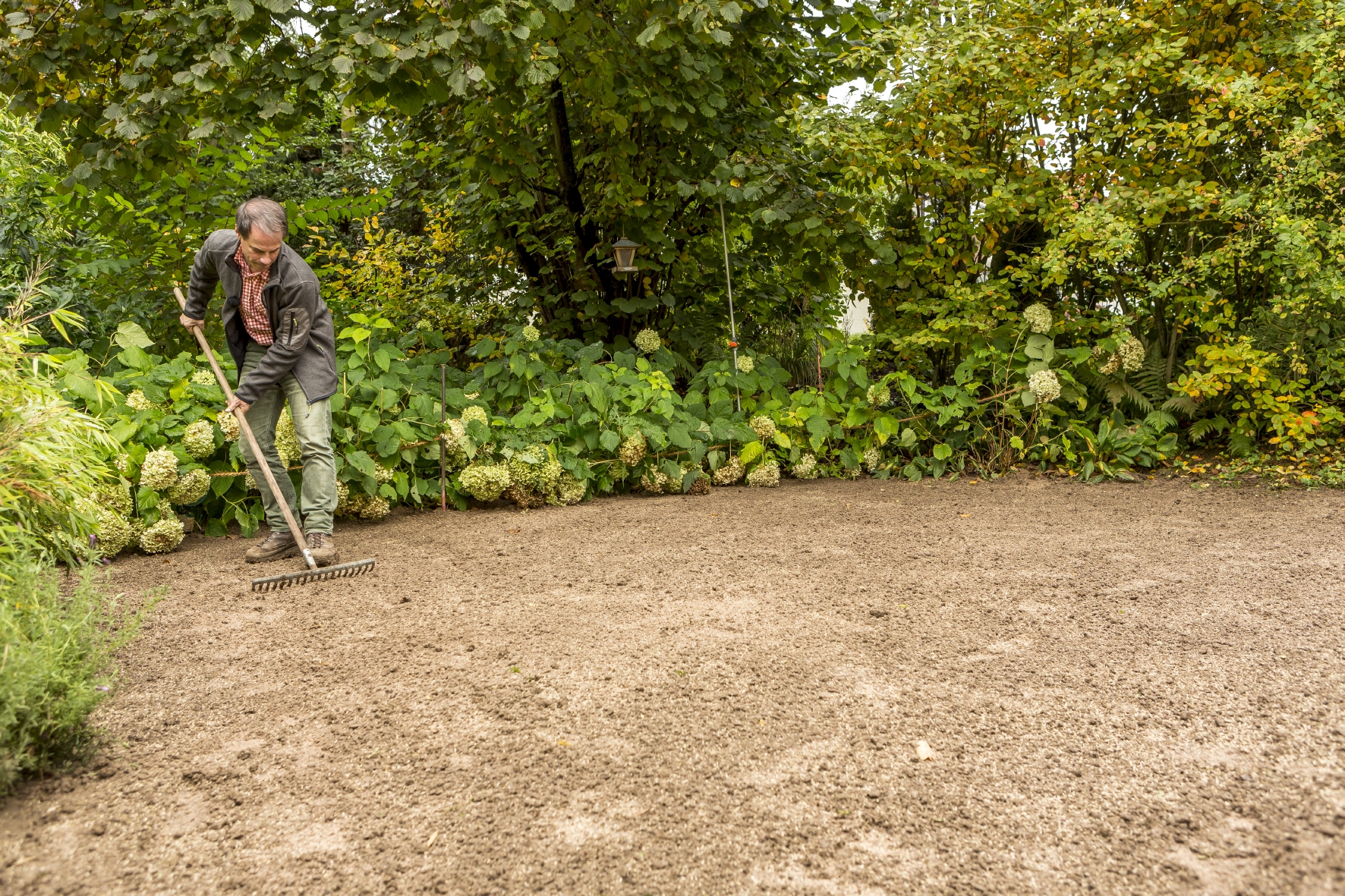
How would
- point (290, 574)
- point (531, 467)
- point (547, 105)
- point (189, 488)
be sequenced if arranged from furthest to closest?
point (547, 105) → point (531, 467) → point (189, 488) → point (290, 574)

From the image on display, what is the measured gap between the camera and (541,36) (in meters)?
4.27

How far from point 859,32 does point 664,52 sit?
3.82ft

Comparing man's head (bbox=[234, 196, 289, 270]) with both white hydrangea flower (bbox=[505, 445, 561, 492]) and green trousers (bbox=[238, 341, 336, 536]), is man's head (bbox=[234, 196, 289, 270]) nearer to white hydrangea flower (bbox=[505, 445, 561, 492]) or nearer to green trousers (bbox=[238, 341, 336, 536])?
green trousers (bbox=[238, 341, 336, 536])

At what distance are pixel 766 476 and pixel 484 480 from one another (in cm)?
Result: 171

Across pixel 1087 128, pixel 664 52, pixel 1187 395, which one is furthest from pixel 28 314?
pixel 1187 395

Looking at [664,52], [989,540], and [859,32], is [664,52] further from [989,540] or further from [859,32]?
[989,540]

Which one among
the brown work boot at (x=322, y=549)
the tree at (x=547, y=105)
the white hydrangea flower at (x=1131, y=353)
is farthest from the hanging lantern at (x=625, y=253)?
the white hydrangea flower at (x=1131, y=353)

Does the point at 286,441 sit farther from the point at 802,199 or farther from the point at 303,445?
the point at 802,199

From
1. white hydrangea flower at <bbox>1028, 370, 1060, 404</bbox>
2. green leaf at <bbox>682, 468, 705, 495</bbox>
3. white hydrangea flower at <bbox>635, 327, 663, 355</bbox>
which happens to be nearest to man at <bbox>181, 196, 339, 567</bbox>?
green leaf at <bbox>682, 468, 705, 495</bbox>

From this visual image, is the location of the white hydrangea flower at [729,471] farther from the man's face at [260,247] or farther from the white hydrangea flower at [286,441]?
the man's face at [260,247]

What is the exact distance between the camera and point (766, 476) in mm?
5340

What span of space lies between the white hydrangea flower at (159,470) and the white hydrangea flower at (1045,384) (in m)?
4.50

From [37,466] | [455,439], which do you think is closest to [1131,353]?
[455,439]

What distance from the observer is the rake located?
3398mm
